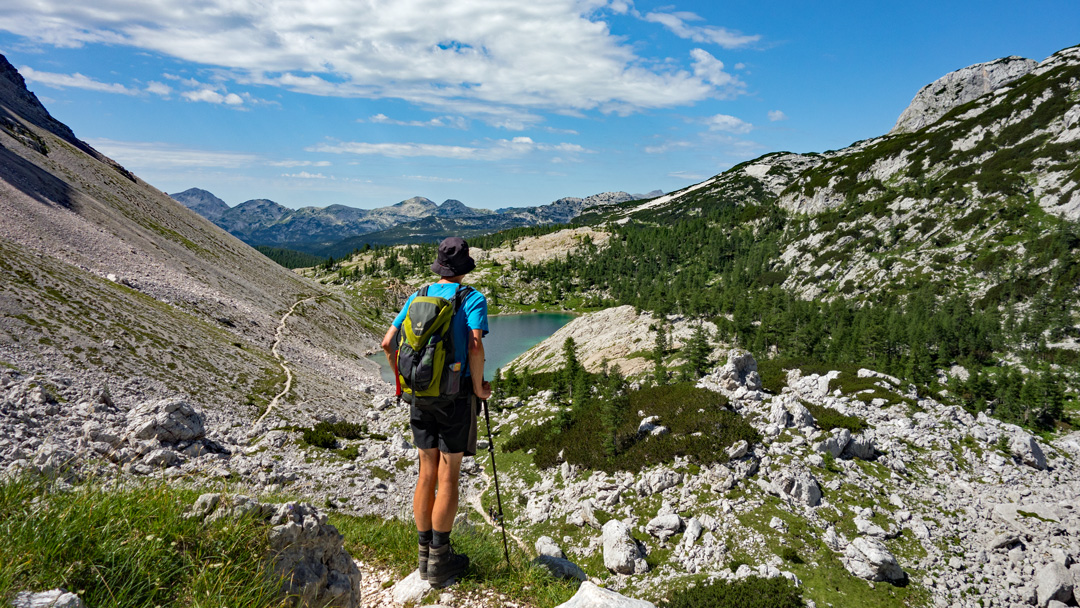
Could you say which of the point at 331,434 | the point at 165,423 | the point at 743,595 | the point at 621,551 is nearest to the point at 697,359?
the point at 621,551

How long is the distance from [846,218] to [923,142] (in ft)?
144

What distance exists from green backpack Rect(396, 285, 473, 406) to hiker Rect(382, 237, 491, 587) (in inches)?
0.5

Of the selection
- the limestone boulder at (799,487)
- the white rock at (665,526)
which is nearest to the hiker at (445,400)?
the white rock at (665,526)

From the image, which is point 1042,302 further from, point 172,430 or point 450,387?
point 172,430

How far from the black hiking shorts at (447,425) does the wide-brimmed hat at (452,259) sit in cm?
172

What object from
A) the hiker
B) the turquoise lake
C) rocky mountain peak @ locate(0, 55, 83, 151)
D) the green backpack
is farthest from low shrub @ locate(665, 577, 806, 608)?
rocky mountain peak @ locate(0, 55, 83, 151)

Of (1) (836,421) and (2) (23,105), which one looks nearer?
(1) (836,421)

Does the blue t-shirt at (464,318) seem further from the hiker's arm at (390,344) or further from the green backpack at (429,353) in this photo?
the hiker's arm at (390,344)

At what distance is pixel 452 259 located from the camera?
674cm

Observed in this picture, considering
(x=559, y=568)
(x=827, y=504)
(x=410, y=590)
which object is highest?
(x=410, y=590)

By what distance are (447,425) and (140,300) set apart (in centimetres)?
5559

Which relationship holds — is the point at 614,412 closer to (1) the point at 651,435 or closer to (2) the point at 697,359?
(1) the point at 651,435

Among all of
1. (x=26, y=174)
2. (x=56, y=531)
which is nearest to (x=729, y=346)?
(x=56, y=531)

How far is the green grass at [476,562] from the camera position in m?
6.57
